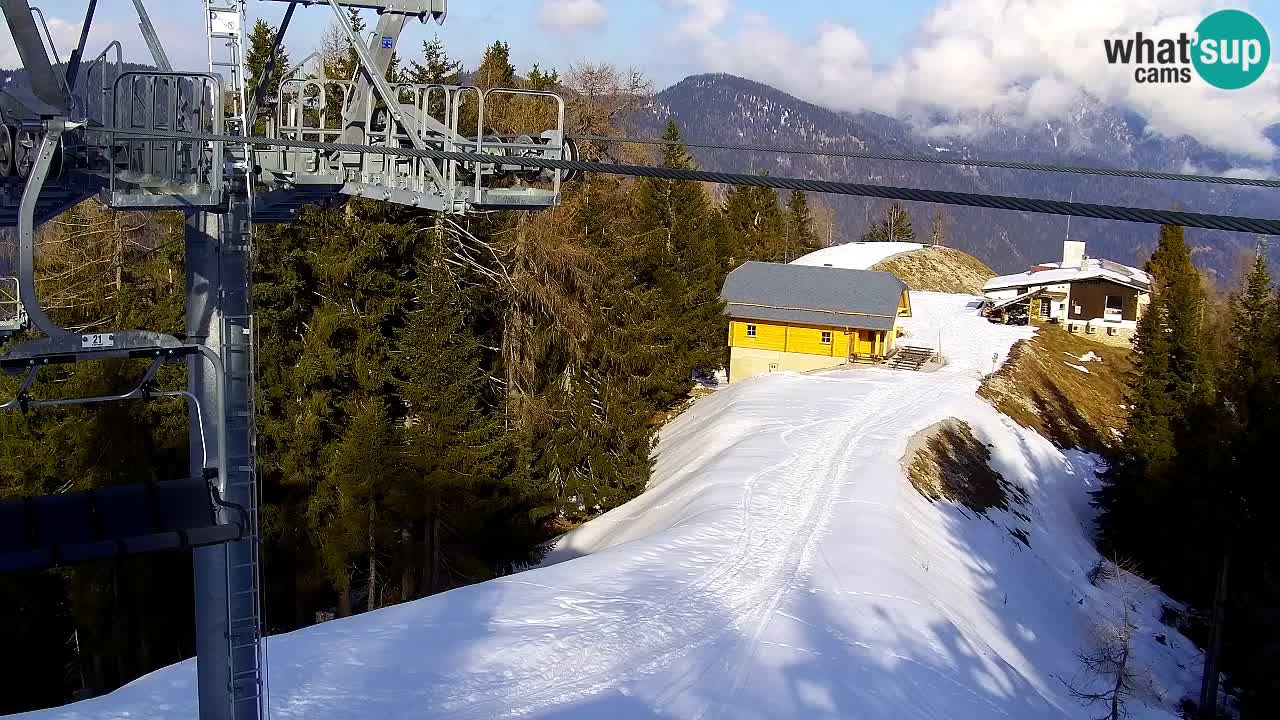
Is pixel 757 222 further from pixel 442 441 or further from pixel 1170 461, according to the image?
pixel 442 441

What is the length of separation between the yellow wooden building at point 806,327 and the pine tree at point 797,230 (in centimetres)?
4444

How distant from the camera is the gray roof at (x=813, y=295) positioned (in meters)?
49.3

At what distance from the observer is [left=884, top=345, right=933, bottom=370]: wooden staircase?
49.4m

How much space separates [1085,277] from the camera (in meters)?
65.2

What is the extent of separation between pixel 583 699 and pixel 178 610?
17821 millimetres

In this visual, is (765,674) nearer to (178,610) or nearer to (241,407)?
(241,407)

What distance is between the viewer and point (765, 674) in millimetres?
17031

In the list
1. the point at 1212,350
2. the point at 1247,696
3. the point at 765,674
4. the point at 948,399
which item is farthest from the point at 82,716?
the point at 1212,350

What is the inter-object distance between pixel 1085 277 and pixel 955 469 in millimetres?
35494

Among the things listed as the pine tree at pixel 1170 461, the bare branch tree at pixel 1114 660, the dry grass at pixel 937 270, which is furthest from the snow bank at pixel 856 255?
the bare branch tree at pixel 1114 660

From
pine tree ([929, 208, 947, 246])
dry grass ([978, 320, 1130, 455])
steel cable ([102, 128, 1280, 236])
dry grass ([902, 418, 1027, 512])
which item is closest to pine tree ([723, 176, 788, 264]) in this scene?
dry grass ([978, 320, 1130, 455])

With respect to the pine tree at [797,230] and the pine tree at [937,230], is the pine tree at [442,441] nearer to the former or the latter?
the pine tree at [797,230]

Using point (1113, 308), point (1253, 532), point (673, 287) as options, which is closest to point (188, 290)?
point (1253, 532)

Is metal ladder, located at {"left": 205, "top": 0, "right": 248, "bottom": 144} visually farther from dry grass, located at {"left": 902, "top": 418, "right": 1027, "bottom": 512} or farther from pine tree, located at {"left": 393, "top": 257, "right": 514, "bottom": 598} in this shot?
dry grass, located at {"left": 902, "top": 418, "right": 1027, "bottom": 512}
